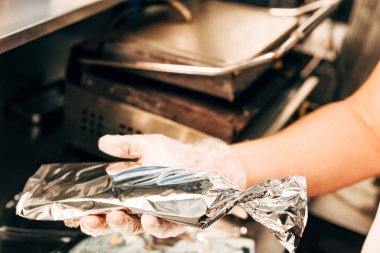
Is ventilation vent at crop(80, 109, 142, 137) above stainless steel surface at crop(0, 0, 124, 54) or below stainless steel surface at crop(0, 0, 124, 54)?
below

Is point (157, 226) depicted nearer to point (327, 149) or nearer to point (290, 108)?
point (327, 149)

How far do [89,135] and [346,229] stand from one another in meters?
0.76

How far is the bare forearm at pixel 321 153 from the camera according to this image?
2.97ft

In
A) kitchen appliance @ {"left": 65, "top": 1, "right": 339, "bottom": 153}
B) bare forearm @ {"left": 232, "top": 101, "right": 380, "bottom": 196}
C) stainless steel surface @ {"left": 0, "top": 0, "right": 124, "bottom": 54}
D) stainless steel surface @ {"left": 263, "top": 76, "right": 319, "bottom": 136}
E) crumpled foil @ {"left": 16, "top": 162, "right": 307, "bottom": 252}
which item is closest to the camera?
crumpled foil @ {"left": 16, "top": 162, "right": 307, "bottom": 252}

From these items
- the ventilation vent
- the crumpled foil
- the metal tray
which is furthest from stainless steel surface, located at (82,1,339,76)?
the crumpled foil

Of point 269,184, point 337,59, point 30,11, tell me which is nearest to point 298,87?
point 337,59

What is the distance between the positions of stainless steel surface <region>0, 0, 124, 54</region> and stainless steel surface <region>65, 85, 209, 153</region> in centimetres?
23

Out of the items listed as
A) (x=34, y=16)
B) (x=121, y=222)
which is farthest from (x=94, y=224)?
(x=34, y=16)

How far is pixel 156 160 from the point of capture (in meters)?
0.84

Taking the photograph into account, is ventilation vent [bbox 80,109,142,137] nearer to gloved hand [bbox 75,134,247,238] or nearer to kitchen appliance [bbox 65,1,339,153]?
kitchen appliance [bbox 65,1,339,153]

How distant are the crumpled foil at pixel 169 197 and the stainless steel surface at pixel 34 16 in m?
0.25

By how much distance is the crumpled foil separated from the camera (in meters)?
0.69

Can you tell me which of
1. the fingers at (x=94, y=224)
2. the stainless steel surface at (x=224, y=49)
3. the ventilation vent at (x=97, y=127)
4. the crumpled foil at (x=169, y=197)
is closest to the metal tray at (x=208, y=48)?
the stainless steel surface at (x=224, y=49)

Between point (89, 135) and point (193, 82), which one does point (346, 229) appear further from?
point (89, 135)
